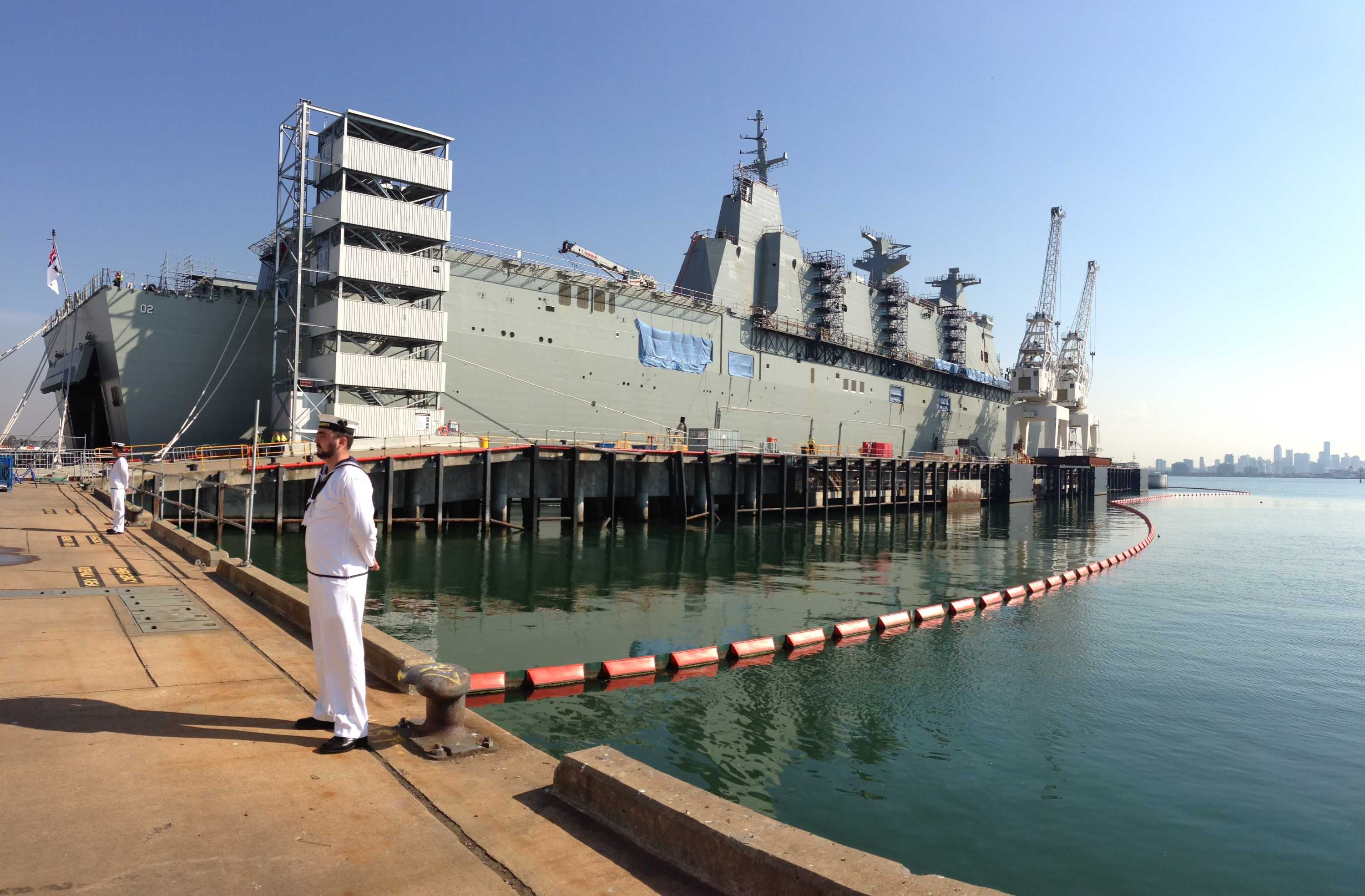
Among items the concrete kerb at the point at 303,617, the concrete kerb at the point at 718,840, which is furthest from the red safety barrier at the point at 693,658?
the concrete kerb at the point at 718,840

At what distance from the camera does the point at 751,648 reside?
13.1m

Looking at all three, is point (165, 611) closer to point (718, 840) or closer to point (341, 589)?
point (341, 589)

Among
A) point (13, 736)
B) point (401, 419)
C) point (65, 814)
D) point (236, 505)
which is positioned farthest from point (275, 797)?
point (401, 419)

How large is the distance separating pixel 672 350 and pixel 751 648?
3131 cm

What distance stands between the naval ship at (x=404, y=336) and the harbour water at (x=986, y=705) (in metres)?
9.96

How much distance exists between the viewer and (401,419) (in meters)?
32.6

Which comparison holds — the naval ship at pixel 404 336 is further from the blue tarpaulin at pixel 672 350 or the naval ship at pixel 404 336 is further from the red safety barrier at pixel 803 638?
the red safety barrier at pixel 803 638

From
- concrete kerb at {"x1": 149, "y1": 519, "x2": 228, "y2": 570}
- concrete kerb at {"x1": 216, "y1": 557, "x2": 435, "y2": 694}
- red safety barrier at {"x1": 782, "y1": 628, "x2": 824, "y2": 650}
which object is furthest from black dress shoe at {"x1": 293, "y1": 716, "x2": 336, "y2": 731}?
red safety barrier at {"x1": 782, "y1": 628, "x2": 824, "y2": 650}

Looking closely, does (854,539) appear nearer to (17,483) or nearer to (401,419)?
(401,419)

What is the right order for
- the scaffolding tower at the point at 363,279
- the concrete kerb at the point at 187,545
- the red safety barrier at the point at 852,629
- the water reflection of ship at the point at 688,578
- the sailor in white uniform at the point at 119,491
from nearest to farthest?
1. the concrete kerb at the point at 187,545
2. the red safety barrier at the point at 852,629
3. the sailor in white uniform at the point at 119,491
4. the water reflection of ship at the point at 688,578
5. the scaffolding tower at the point at 363,279

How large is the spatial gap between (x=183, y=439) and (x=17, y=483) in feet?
18.1

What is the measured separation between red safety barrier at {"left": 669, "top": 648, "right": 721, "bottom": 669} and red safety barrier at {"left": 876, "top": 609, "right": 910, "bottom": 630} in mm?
4556

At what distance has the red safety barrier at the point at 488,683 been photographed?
1000 cm

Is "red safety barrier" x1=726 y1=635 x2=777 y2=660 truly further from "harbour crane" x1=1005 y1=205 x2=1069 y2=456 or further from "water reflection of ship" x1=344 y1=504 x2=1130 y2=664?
"harbour crane" x1=1005 y1=205 x2=1069 y2=456
